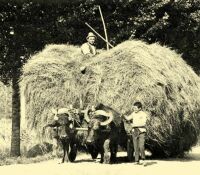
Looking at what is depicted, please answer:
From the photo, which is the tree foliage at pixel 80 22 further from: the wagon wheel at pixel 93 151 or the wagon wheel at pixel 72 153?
the wagon wheel at pixel 72 153

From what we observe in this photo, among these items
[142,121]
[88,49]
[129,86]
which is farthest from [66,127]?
[88,49]

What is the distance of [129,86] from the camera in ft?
46.9

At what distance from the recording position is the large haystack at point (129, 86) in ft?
46.6

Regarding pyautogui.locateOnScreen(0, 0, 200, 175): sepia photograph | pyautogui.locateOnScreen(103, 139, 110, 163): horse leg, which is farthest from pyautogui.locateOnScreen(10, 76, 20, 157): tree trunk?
pyautogui.locateOnScreen(103, 139, 110, 163): horse leg

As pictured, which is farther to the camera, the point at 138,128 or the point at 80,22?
the point at 80,22

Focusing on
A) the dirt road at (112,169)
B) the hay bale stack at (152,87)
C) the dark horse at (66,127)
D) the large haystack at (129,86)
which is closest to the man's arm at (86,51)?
the large haystack at (129,86)

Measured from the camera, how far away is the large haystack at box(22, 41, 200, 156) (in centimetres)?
1421

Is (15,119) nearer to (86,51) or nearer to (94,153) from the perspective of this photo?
(94,153)

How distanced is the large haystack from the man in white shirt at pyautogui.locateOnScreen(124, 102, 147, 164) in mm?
571

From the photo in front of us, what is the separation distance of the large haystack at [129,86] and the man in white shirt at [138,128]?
0.57 m

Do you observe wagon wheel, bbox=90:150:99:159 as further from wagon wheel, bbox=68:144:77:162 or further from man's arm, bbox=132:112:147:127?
man's arm, bbox=132:112:147:127

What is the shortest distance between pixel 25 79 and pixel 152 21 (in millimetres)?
7717

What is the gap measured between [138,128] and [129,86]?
1.26m

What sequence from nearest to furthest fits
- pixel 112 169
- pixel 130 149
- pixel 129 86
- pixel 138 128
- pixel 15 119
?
pixel 112 169
pixel 138 128
pixel 129 86
pixel 130 149
pixel 15 119
